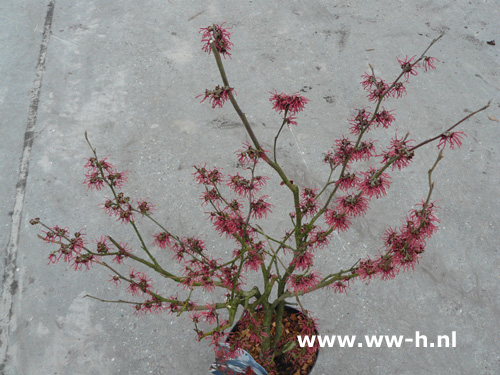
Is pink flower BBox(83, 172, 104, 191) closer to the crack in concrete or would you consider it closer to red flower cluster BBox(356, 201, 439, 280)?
red flower cluster BBox(356, 201, 439, 280)

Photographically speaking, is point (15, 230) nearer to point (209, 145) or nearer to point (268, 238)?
point (209, 145)

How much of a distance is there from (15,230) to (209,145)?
3.74 feet

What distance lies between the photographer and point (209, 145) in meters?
2.55

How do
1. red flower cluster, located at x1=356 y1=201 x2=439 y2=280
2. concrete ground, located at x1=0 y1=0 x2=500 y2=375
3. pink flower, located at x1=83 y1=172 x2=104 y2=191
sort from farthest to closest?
concrete ground, located at x1=0 y1=0 x2=500 y2=375, pink flower, located at x1=83 y1=172 x2=104 y2=191, red flower cluster, located at x1=356 y1=201 x2=439 y2=280

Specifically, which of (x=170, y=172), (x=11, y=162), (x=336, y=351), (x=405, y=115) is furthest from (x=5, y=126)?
(x=405, y=115)

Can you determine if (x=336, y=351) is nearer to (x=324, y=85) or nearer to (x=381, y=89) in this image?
(x=381, y=89)

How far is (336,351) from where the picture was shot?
72.6 inches

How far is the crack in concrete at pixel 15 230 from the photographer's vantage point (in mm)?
1895

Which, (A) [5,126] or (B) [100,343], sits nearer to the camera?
(B) [100,343]

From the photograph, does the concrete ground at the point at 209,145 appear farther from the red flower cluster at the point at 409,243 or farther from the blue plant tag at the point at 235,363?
the red flower cluster at the point at 409,243

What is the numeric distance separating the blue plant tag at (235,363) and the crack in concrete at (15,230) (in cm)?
110

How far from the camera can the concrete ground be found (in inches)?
73.7

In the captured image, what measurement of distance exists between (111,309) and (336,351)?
1.03m

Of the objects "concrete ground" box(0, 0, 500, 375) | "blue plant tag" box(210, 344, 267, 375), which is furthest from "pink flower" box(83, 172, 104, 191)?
"concrete ground" box(0, 0, 500, 375)
